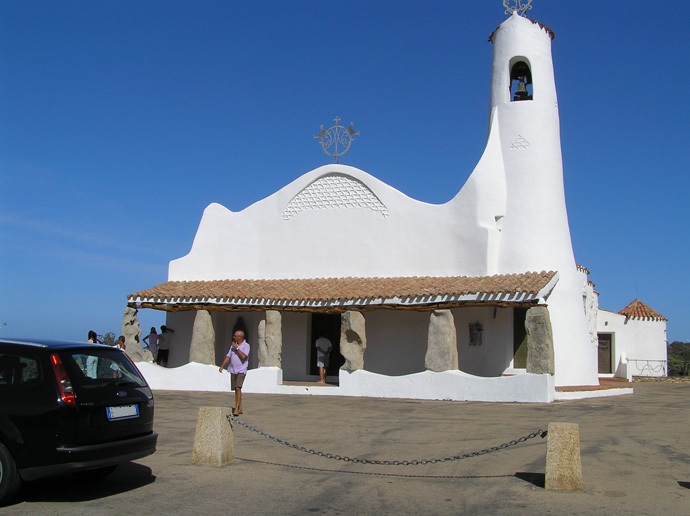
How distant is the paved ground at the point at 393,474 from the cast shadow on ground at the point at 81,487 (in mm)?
11

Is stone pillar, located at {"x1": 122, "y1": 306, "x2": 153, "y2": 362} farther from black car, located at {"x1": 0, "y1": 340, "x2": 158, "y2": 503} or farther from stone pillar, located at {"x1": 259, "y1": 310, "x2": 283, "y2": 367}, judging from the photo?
black car, located at {"x1": 0, "y1": 340, "x2": 158, "y2": 503}

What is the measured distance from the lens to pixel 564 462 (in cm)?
691

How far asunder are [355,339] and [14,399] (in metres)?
12.1

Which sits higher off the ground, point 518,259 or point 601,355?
point 518,259

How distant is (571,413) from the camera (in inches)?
527

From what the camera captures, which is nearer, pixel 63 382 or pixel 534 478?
pixel 63 382

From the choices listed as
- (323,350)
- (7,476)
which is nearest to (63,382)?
(7,476)

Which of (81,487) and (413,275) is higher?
(413,275)

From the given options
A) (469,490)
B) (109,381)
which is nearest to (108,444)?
(109,381)

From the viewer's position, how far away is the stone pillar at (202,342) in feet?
63.4

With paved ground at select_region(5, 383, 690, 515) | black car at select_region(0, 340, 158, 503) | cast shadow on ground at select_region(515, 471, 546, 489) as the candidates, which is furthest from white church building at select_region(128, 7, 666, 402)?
black car at select_region(0, 340, 158, 503)

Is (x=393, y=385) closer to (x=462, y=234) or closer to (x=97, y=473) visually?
(x=462, y=234)

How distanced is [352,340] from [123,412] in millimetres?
11467

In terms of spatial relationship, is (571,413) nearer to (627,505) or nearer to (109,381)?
(627,505)
